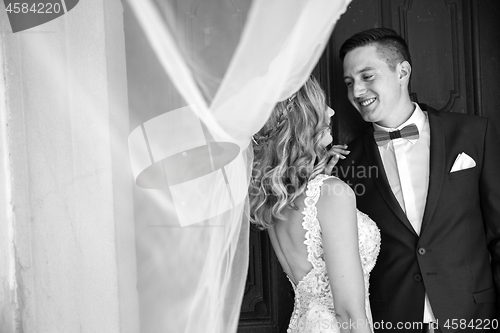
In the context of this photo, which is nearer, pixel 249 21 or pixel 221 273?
pixel 249 21

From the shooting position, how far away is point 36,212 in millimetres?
2443

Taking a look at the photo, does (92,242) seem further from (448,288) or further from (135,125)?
(448,288)

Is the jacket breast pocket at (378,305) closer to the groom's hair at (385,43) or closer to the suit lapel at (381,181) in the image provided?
the suit lapel at (381,181)

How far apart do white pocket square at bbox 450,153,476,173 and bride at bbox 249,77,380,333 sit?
20.9 inches

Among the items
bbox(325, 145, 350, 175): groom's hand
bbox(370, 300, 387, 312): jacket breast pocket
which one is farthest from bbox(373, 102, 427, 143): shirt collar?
bbox(370, 300, 387, 312): jacket breast pocket

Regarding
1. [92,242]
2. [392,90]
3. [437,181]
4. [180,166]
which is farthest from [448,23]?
[92,242]

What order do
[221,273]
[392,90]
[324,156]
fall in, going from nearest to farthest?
1. [221,273]
2. [324,156]
3. [392,90]

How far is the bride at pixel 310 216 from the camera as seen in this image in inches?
82.0

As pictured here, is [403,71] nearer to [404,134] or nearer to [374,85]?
A: [374,85]

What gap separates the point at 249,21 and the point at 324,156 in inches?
26.6

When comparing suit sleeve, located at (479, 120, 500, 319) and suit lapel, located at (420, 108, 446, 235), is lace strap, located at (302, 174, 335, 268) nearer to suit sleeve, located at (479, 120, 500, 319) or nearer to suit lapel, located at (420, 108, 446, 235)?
suit lapel, located at (420, 108, 446, 235)

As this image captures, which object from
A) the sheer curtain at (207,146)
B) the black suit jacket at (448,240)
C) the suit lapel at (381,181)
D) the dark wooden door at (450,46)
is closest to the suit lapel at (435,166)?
the black suit jacket at (448,240)

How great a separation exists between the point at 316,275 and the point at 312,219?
273mm

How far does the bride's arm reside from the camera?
6.81 feet
